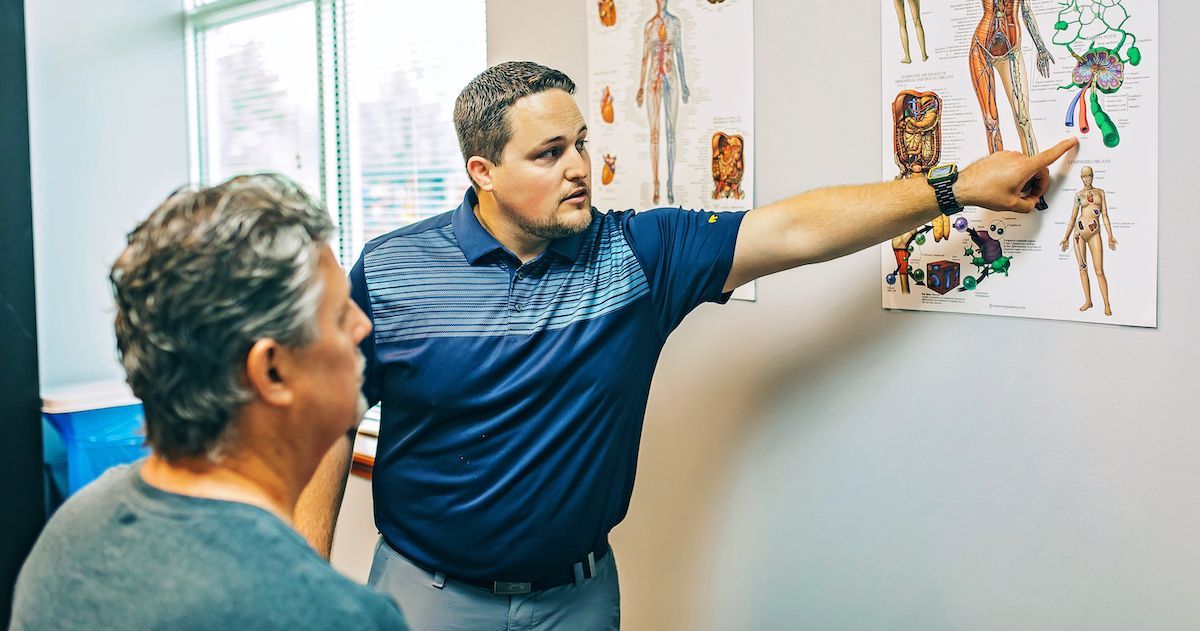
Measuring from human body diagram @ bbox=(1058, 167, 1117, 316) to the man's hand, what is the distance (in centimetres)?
6

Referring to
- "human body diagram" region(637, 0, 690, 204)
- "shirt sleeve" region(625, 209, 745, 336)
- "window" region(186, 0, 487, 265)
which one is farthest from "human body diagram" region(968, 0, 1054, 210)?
"window" region(186, 0, 487, 265)

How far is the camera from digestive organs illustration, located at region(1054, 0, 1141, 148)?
1.58 metres

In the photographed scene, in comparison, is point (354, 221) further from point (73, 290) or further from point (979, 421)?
point (979, 421)

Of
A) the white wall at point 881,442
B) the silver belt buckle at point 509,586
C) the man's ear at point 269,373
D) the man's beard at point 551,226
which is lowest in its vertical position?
the silver belt buckle at point 509,586

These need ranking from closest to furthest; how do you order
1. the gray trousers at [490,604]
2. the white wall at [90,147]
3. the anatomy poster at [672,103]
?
the gray trousers at [490,604], the anatomy poster at [672,103], the white wall at [90,147]

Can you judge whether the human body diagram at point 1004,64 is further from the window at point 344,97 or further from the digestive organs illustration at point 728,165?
the window at point 344,97

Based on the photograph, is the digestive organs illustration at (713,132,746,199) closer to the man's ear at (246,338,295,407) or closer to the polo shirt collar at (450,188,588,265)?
the polo shirt collar at (450,188,588,265)

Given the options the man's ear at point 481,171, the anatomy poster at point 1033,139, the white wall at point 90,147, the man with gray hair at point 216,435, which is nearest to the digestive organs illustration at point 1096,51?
the anatomy poster at point 1033,139

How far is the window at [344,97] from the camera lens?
11.0ft

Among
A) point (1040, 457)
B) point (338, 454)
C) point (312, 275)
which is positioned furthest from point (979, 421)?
point (312, 275)

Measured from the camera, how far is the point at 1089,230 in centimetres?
163

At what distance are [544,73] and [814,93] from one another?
21.4 inches

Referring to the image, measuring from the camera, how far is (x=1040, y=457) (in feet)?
5.65

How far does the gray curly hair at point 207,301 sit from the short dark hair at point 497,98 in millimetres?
961
